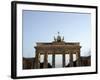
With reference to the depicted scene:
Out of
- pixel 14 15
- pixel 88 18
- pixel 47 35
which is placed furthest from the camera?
pixel 88 18

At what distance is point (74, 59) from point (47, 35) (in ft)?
0.91

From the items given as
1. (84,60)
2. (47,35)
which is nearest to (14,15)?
(47,35)

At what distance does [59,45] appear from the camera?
1684 millimetres

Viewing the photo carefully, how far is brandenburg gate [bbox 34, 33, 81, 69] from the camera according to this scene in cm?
163

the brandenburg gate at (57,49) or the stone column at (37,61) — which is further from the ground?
the brandenburg gate at (57,49)

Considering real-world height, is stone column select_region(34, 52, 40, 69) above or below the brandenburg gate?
below

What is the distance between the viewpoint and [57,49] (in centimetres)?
168

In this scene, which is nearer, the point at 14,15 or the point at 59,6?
the point at 14,15

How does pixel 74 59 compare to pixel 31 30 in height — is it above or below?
below

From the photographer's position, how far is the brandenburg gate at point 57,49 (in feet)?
5.34

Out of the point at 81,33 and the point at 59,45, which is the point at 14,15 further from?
the point at 81,33

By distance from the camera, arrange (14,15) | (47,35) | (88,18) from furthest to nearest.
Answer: (88,18)
(47,35)
(14,15)

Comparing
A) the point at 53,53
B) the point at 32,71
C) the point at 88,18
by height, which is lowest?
the point at 32,71
